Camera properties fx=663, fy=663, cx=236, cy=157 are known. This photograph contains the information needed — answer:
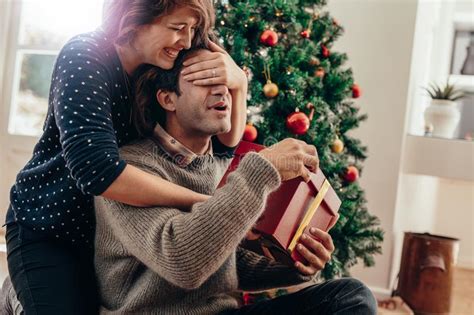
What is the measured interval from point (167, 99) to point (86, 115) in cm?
24

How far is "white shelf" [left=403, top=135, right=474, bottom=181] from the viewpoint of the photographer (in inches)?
145

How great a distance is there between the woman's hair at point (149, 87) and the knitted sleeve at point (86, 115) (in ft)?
0.29

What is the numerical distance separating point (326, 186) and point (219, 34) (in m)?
1.17

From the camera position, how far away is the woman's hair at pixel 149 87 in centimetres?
136

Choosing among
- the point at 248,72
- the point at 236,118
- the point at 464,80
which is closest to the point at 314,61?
the point at 248,72

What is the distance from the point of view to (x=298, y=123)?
7.44ft

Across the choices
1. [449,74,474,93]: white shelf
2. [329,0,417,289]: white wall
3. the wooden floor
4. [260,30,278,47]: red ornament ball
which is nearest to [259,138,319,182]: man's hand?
[260,30,278,47]: red ornament ball

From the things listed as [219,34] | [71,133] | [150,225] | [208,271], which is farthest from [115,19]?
[219,34]

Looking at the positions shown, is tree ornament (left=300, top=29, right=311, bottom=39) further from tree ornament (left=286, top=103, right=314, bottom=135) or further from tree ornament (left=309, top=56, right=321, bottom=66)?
tree ornament (left=286, top=103, right=314, bottom=135)

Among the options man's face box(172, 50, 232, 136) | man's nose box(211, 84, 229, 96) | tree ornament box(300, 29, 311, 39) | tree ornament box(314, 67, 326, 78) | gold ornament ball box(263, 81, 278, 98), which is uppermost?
tree ornament box(300, 29, 311, 39)

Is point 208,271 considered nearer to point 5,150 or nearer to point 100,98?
point 100,98

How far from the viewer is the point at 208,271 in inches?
44.1

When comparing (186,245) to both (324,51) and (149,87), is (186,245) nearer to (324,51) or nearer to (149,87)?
(149,87)

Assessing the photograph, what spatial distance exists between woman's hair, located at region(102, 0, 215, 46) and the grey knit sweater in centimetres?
22
